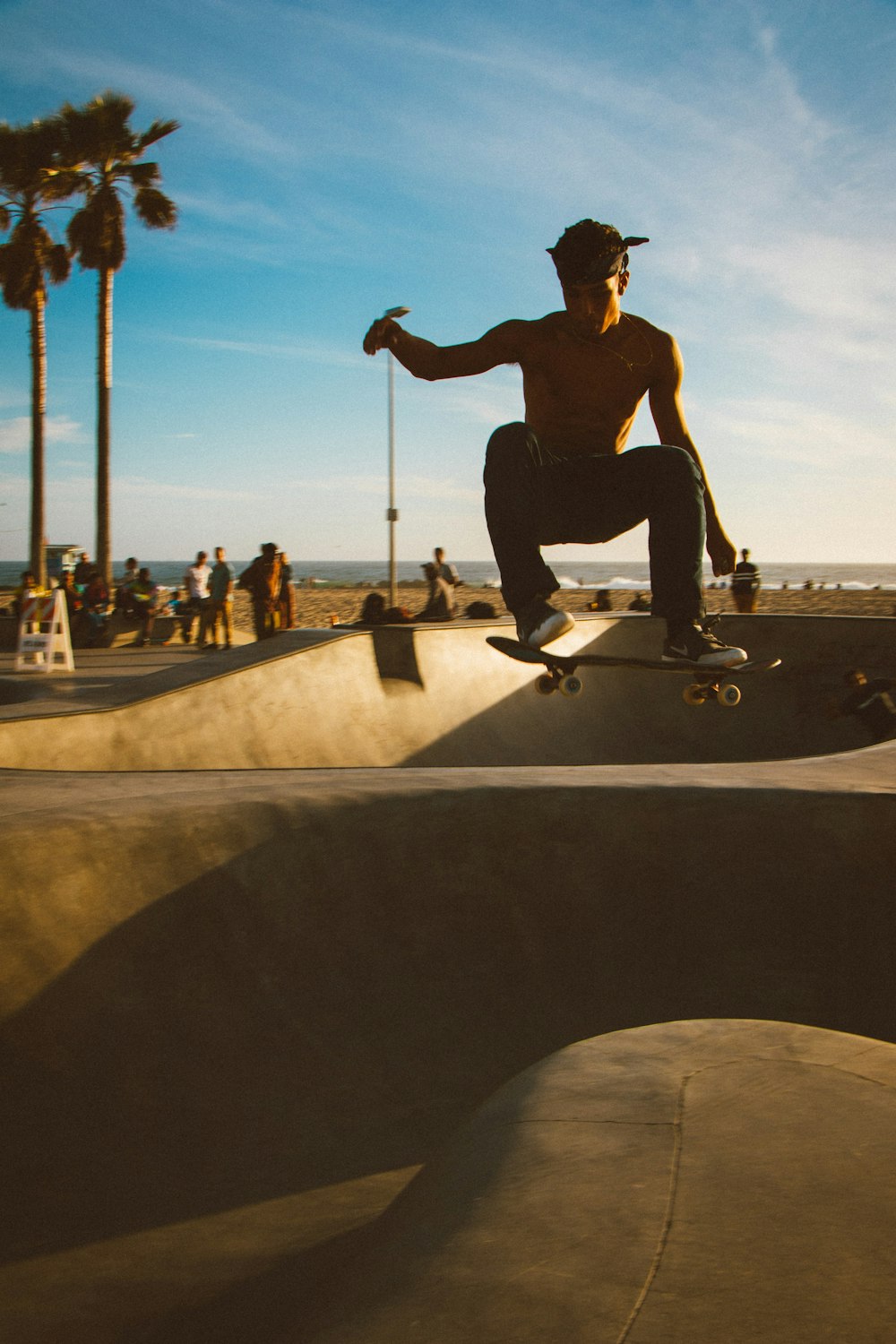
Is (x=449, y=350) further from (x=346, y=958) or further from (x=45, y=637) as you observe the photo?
(x=45, y=637)

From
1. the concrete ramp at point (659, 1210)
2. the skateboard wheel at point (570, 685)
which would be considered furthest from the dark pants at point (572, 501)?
the concrete ramp at point (659, 1210)

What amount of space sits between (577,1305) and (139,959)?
97.9 inches

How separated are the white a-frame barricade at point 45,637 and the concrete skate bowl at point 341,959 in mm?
9712

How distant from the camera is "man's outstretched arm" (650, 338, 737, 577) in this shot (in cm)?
429

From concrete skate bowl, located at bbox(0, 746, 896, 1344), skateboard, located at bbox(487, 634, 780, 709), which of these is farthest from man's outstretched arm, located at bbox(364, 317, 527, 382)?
concrete skate bowl, located at bbox(0, 746, 896, 1344)

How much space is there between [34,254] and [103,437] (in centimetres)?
631

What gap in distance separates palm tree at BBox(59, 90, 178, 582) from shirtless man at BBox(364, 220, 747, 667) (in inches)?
727

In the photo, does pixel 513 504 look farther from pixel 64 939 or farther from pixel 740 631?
pixel 740 631

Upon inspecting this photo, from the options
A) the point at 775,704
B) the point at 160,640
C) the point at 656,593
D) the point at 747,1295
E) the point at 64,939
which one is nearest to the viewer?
the point at 747,1295

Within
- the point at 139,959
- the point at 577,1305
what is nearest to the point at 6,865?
the point at 139,959

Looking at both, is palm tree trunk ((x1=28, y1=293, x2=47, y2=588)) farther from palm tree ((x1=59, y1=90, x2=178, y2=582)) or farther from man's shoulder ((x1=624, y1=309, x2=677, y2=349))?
man's shoulder ((x1=624, y1=309, x2=677, y2=349))

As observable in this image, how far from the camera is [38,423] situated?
22172 mm

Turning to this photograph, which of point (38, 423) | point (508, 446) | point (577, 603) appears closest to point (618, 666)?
point (508, 446)

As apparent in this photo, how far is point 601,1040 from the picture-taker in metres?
2.31
